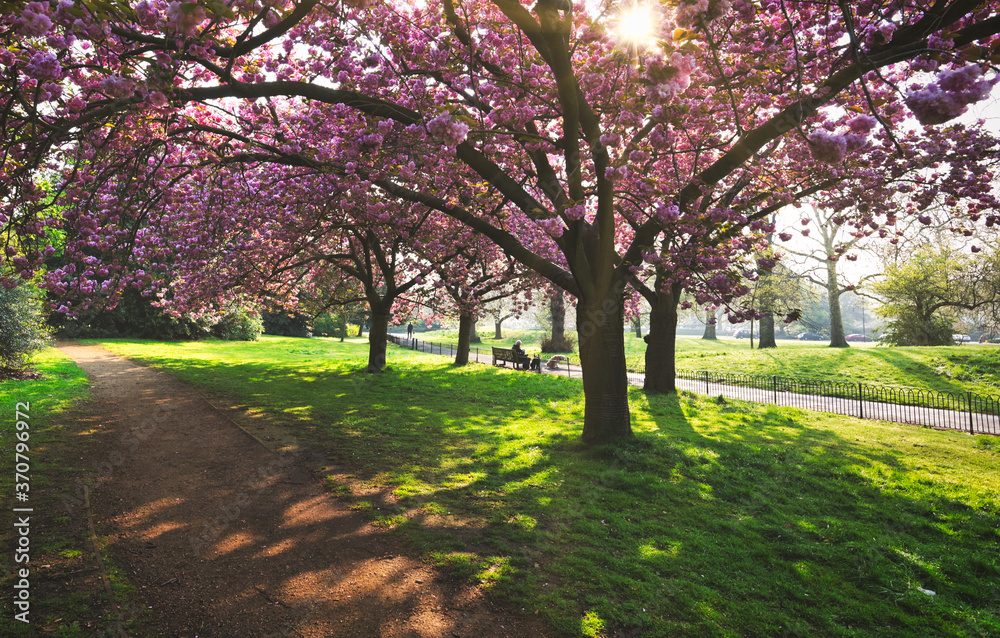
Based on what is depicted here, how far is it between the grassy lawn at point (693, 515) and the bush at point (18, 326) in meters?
8.19

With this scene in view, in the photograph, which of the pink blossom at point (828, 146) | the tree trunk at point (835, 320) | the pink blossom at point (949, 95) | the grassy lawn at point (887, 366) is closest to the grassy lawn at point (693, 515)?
the pink blossom at point (828, 146)

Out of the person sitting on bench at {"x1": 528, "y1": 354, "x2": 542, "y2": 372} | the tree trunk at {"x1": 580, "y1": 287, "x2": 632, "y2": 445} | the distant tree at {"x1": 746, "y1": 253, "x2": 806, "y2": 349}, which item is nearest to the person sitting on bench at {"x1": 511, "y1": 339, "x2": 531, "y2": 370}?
the person sitting on bench at {"x1": 528, "y1": 354, "x2": 542, "y2": 372}

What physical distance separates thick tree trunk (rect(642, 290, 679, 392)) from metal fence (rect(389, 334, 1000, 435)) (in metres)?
2.36

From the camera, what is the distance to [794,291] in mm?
37094

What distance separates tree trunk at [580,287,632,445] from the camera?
7.43 m

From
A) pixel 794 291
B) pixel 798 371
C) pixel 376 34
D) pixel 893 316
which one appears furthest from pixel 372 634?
pixel 794 291

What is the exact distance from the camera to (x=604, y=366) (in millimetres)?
7457

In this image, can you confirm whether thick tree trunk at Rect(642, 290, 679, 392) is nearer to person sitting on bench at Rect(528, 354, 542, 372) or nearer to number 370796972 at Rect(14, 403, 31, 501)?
person sitting on bench at Rect(528, 354, 542, 372)

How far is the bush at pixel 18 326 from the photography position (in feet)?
41.3

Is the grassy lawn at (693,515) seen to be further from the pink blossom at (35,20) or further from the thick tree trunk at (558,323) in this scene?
the thick tree trunk at (558,323)

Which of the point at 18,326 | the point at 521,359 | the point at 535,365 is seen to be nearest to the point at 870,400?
the point at 535,365

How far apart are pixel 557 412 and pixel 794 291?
34.8 metres

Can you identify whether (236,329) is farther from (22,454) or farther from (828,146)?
(828,146)

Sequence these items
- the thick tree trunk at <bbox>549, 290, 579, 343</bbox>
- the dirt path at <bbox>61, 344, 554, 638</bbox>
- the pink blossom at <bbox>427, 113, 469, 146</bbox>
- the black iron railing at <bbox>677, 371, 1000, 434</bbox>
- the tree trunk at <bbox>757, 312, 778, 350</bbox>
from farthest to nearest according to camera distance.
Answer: the tree trunk at <bbox>757, 312, 778, 350</bbox> < the thick tree trunk at <bbox>549, 290, 579, 343</bbox> < the black iron railing at <bbox>677, 371, 1000, 434</bbox> < the pink blossom at <bbox>427, 113, 469, 146</bbox> < the dirt path at <bbox>61, 344, 554, 638</bbox>
